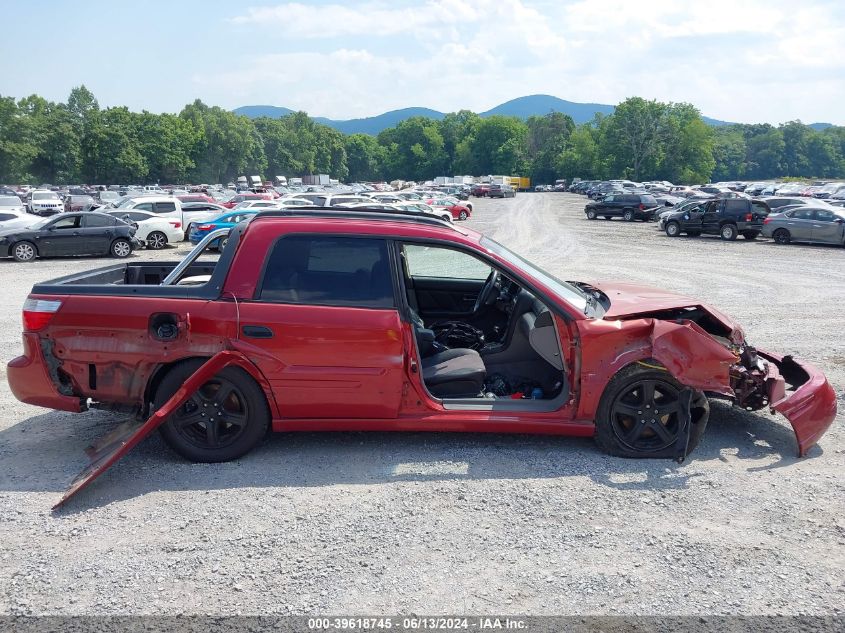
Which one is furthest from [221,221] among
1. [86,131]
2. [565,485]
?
[86,131]

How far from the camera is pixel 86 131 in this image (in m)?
104

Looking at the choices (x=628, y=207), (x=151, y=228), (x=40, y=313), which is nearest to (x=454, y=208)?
(x=628, y=207)

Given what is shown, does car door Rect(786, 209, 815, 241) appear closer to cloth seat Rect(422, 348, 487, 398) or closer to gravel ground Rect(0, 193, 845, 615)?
gravel ground Rect(0, 193, 845, 615)

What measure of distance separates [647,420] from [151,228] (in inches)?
821

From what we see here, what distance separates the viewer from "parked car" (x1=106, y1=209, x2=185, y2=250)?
73.3 ft

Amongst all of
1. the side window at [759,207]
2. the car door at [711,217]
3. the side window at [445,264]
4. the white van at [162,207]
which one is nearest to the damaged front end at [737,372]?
the side window at [445,264]

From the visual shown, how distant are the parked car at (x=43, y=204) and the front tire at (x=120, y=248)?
70.0ft

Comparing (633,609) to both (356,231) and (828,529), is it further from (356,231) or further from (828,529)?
(356,231)

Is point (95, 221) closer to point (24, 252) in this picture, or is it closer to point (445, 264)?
point (24, 252)

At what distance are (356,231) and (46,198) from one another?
149 ft

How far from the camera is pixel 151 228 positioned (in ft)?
74.1

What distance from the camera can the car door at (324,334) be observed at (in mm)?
4793

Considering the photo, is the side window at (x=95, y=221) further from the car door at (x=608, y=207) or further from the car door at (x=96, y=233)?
the car door at (x=608, y=207)

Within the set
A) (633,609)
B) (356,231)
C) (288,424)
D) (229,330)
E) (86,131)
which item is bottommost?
(633,609)
